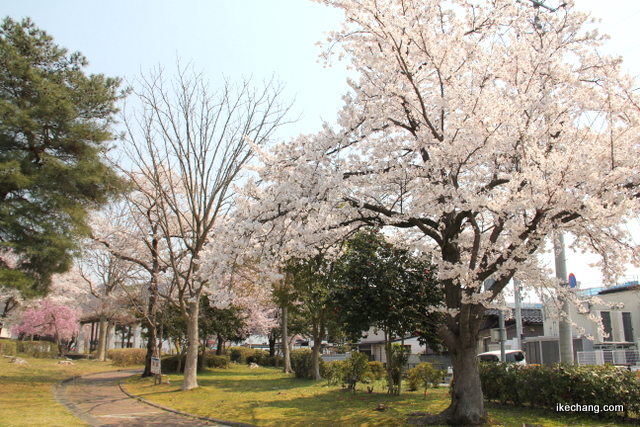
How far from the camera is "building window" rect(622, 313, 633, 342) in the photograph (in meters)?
19.2

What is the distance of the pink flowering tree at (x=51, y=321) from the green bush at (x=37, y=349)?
101 inches

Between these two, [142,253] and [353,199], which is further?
[142,253]

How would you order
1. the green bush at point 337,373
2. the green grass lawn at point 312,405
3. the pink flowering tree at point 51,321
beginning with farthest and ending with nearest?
the pink flowering tree at point 51,321 → the green bush at point 337,373 → the green grass lawn at point 312,405

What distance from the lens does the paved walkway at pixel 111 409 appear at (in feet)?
30.9

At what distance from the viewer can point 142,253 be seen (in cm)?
2077

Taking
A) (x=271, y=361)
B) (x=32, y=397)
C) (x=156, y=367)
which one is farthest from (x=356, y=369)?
(x=271, y=361)

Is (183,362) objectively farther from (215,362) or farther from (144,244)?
(144,244)

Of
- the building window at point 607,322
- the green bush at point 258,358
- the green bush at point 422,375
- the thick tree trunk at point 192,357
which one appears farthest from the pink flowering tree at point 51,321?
the building window at point 607,322

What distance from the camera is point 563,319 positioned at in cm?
936

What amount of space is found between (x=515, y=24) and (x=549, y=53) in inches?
35.3

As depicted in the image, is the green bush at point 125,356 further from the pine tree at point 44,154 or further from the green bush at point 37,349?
the pine tree at point 44,154

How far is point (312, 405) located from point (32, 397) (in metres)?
8.88

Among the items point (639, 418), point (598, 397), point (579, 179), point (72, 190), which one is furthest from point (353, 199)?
point (72, 190)

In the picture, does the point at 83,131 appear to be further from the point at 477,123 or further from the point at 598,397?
the point at 598,397
